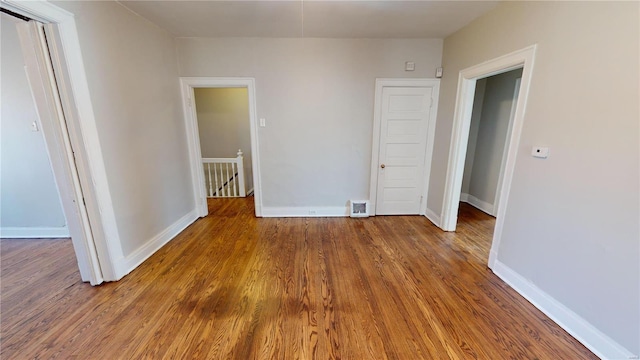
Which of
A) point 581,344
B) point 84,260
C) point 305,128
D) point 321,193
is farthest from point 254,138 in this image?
point 581,344

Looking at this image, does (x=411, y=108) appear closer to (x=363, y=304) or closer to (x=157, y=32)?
(x=363, y=304)

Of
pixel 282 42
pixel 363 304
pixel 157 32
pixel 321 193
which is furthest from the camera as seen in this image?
pixel 321 193

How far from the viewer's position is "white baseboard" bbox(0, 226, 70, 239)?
115 inches

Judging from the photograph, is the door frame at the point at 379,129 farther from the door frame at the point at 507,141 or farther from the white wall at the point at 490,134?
the white wall at the point at 490,134

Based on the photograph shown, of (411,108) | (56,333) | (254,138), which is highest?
(411,108)

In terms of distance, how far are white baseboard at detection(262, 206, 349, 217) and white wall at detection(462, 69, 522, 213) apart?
2.41 m

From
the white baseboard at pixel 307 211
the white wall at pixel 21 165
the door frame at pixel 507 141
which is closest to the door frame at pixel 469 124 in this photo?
the door frame at pixel 507 141

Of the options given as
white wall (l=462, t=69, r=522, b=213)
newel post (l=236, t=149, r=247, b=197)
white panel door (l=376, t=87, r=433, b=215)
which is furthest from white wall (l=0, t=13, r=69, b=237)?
white wall (l=462, t=69, r=522, b=213)

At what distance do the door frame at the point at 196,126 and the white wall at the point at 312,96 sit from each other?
84 mm

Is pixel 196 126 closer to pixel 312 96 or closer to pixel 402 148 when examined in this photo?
pixel 312 96

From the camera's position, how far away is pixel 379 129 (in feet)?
11.4

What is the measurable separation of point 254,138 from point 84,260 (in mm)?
2215

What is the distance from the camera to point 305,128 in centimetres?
346

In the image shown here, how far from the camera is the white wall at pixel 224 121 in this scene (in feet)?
18.5
